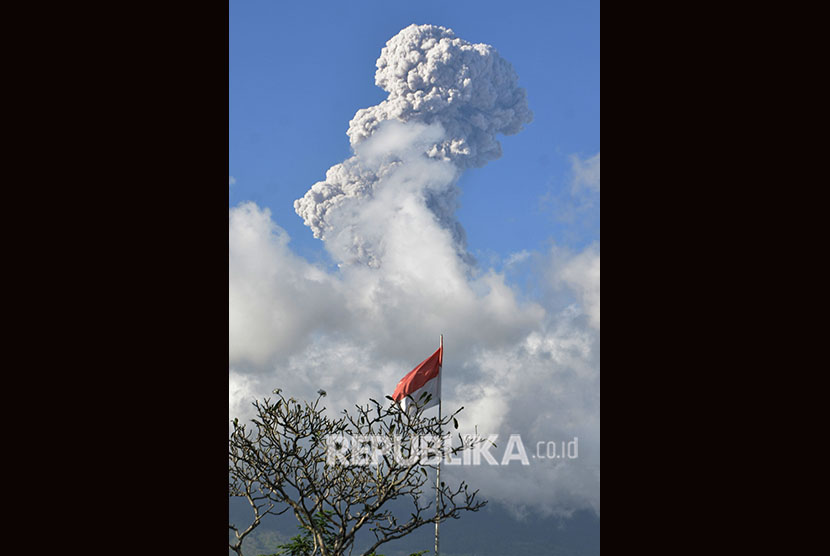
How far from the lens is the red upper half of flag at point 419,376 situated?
757cm

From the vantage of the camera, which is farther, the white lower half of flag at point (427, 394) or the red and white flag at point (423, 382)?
the red and white flag at point (423, 382)

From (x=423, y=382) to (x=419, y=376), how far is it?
0.07 m

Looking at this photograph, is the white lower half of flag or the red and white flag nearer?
the white lower half of flag

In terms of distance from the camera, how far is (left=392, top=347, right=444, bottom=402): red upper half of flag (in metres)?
7.57

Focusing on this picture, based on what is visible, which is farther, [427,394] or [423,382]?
[423,382]

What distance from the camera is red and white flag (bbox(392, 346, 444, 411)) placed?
7539 mm

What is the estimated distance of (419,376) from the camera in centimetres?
771

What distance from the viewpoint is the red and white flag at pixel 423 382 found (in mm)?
7539
